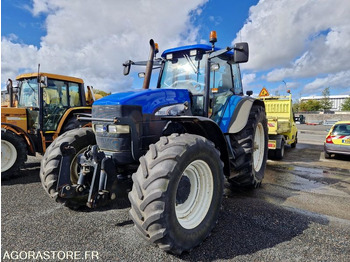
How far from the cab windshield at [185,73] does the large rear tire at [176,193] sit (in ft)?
4.77

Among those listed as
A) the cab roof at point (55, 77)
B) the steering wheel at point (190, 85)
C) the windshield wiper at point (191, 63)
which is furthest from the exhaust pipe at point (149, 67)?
the cab roof at point (55, 77)

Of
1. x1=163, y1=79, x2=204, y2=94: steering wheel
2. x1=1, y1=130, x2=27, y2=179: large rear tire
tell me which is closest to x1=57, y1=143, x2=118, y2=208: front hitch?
x1=163, y1=79, x2=204, y2=94: steering wheel

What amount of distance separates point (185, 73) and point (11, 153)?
4.46m

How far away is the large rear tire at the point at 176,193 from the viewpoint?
2.17 metres

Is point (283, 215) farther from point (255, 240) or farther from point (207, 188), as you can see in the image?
point (207, 188)

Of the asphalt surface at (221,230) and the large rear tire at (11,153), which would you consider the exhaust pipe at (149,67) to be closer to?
the asphalt surface at (221,230)

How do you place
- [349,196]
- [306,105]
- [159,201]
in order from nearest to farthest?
[159,201], [349,196], [306,105]

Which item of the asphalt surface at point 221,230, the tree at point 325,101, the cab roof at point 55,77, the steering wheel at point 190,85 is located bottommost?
the asphalt surface at point 221,230

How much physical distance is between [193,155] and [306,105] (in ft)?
193

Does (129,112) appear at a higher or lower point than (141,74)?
lower

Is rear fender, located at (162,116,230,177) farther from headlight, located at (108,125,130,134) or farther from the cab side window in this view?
the cab side window

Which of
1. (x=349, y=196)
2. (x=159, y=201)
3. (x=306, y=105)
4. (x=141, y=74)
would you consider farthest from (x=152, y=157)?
(x=306, y=105)

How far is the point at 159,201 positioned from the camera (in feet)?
7.06

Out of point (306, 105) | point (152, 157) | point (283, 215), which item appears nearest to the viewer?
point (152, 157)
